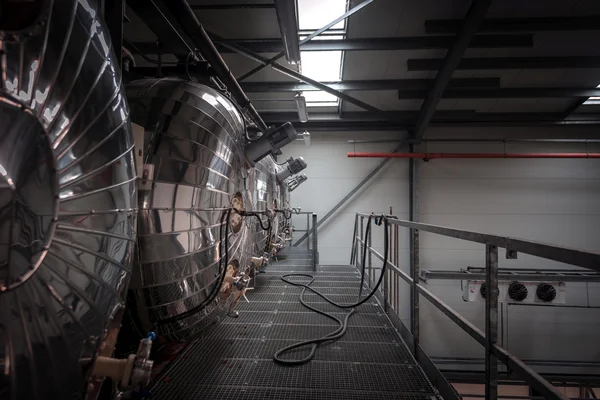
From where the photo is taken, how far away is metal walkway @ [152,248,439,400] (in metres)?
1.43

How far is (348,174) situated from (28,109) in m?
5.44

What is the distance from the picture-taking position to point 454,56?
3.54m

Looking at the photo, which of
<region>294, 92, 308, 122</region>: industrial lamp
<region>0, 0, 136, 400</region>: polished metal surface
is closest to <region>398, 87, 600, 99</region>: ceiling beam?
<region>294, 92, 308, 122</region>: industrial lamp

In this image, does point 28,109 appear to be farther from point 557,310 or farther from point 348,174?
point 557,310

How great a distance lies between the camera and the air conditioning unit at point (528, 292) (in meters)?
4.42

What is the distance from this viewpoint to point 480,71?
4297mm

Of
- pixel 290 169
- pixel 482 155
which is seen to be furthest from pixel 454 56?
pixel 482 155

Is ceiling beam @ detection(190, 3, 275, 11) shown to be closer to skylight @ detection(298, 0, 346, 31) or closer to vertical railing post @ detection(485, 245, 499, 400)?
skylight @ detection(298, 0, 346, 31)

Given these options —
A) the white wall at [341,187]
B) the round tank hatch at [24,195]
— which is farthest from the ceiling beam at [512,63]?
the round tank hatch at [24,195]

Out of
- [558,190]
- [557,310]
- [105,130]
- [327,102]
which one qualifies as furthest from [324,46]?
[557,310]

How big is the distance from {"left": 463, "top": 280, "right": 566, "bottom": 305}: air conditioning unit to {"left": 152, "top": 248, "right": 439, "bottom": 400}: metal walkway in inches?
109

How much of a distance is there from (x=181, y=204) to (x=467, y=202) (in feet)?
18.9

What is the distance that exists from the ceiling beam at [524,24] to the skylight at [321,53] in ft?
3.42

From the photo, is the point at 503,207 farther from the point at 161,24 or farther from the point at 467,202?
the point at 161,24
